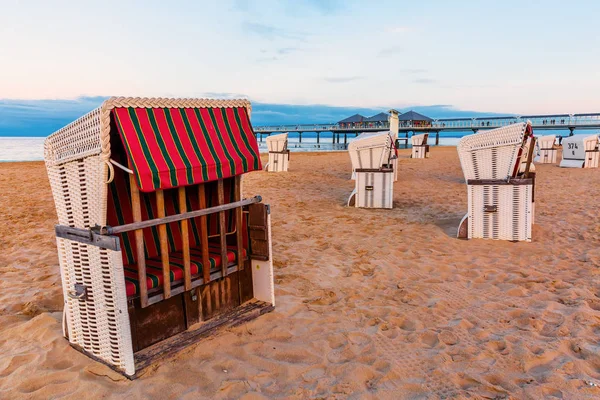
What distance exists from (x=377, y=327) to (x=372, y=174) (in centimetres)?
481

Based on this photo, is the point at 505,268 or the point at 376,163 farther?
the point at 376,163

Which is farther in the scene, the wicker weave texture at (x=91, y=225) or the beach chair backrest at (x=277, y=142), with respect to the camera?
the beach chair backrest at (x=277, y=142)

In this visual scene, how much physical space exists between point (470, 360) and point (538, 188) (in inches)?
351

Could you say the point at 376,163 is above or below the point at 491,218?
above

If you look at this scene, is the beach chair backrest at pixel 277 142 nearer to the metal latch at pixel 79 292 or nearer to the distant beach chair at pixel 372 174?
the distant beach chair at pixel 372 174

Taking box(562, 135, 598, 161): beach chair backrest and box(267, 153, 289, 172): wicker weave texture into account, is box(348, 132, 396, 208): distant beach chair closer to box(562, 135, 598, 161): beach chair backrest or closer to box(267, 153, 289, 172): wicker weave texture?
box(267, 153, 289, 172): wicker weave texture

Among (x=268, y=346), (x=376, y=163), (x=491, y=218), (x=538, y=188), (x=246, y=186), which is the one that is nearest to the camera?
(x=268, y=346)

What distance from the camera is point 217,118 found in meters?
2.86

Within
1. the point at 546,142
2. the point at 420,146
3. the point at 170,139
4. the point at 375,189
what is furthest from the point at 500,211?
the point at 420,146

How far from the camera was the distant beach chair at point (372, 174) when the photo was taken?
7.43 meters

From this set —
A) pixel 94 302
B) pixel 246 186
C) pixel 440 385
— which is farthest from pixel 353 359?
pixel 246 186

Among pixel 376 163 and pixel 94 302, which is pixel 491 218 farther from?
pixel 94 302

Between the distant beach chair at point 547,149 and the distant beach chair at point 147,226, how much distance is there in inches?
728

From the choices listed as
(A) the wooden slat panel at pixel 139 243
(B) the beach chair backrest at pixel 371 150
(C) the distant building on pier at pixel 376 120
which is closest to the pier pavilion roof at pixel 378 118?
(C) the distant building on pier at pixel 376 120
